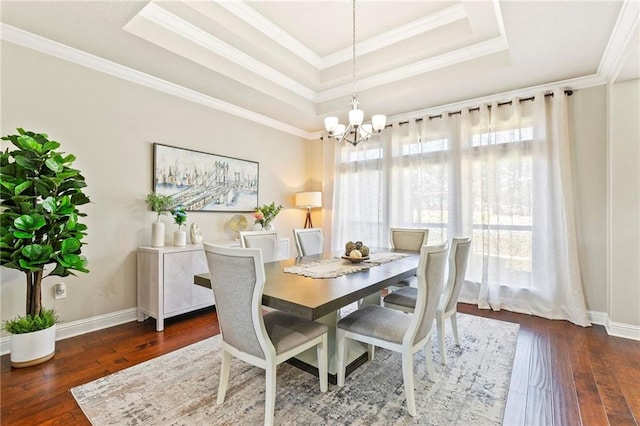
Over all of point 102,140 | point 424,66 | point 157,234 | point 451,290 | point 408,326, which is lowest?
point 408,326

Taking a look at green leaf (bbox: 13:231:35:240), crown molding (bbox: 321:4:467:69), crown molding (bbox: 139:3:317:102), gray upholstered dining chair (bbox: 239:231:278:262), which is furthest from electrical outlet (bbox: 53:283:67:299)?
crown molding (bbox: 321:4:467:69)

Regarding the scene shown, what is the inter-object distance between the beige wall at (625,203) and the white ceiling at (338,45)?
25 cm

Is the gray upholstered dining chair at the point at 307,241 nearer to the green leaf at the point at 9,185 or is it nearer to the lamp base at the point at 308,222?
the lamp base at the point at 308,222

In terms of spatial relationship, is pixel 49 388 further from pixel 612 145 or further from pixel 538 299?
pixel 612 145

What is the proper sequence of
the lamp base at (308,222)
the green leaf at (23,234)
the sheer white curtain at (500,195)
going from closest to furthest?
1. the green leaf at (23,234)
2. the sheer white curtain at (500,195)
3. the lamp base at (308,222)

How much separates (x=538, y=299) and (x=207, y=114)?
449 centimetres

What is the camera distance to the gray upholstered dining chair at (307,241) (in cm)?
317

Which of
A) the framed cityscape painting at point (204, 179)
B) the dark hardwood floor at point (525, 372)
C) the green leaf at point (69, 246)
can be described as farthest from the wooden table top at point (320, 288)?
the framed cityscape painting at point (204, 179)

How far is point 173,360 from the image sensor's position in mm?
2328

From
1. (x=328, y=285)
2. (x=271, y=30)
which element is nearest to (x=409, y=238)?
(x=328, y=285)

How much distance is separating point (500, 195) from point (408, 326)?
8.21 ft

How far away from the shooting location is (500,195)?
3.55 metres

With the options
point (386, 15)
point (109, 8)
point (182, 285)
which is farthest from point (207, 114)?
point (386, 15)

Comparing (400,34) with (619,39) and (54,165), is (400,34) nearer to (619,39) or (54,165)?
(619,39)
